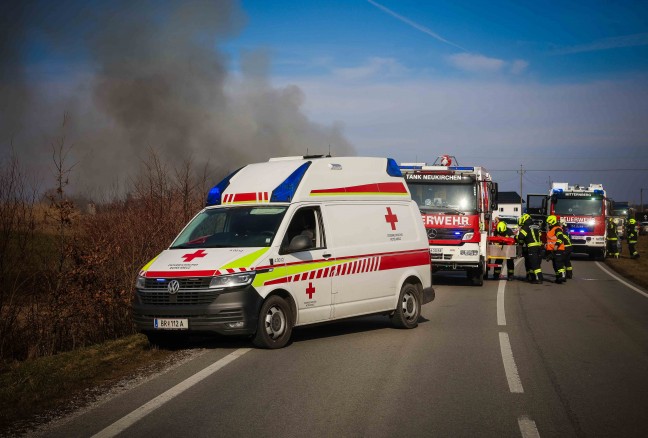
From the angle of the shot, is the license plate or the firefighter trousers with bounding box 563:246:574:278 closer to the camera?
the license plate

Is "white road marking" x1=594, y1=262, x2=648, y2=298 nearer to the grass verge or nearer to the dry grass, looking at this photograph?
the dry grass

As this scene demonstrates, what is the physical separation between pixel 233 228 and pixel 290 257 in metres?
0.96

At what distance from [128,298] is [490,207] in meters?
11.5

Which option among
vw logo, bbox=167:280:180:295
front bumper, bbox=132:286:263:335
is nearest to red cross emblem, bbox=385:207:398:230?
front bumper, bbox=132:286:263:335

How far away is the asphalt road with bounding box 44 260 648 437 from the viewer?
593cm

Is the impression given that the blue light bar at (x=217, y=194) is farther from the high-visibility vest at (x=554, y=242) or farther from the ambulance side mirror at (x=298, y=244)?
the high-visibility vest at (x=554, y=242)

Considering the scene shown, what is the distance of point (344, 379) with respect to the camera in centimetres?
779

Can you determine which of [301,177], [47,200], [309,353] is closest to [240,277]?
[309,353]

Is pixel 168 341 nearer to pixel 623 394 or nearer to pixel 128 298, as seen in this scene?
pixel 128 298

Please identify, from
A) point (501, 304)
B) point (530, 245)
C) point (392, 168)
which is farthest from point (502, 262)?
point (392, 168)

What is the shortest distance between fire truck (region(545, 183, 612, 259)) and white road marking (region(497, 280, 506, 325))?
480 inches

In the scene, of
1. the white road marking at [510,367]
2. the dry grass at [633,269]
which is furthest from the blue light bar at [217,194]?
the dry grass at [633,269]

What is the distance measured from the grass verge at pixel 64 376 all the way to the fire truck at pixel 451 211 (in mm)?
10340

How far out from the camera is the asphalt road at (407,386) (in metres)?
5.93
